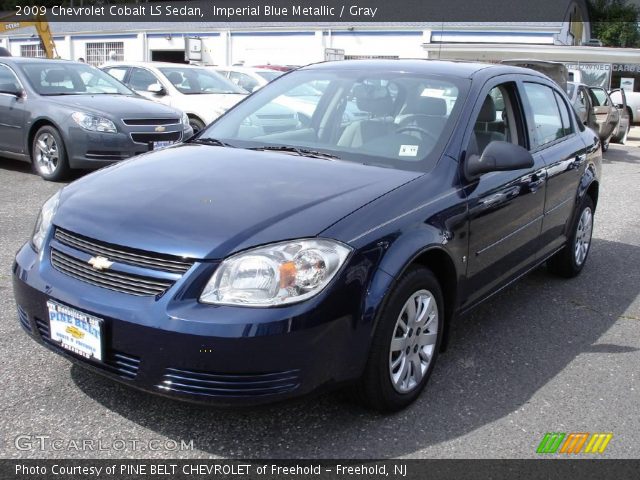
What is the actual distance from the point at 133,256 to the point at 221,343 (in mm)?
521

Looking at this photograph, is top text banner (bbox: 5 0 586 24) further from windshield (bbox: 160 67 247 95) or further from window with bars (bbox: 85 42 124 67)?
windshield (bbox: 160 67 247 95)

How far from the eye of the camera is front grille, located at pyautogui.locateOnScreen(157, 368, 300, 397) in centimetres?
256

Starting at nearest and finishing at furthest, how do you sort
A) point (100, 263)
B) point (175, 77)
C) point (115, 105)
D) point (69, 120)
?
point (100, 263), point (69, 120), point (115, 105), point (175, 77)

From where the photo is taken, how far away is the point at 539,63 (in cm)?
1348

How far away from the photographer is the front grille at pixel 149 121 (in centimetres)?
835

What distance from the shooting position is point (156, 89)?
11133 millimetres

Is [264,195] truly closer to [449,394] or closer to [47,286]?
[47,286]

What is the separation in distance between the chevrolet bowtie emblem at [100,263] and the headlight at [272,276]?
0.44m

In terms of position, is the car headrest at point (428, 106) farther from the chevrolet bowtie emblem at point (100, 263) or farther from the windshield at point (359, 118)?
the chevrolet bowtie emblem at point (100, 263)

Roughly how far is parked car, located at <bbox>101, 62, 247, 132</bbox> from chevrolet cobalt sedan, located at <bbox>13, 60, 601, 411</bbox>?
7.13 meters

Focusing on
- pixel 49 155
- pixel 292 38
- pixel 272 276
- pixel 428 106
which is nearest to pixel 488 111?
pixel 428 106

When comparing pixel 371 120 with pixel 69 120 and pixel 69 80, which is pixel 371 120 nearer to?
pixel 69 120

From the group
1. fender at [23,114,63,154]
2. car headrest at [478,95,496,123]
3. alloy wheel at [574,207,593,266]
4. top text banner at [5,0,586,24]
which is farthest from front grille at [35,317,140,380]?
top text banner at [5,0,586,24]

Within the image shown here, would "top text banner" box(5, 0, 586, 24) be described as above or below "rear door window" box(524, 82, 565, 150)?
above
